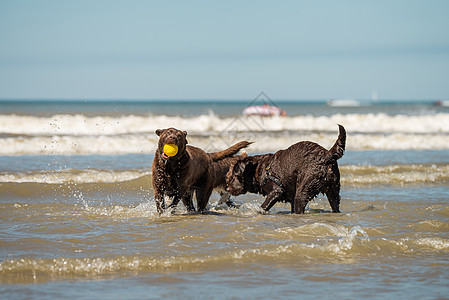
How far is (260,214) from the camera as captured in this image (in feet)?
29.9

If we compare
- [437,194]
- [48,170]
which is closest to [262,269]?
[437,194]

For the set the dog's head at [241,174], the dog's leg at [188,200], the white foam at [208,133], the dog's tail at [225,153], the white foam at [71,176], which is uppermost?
the white foam at [208,133]

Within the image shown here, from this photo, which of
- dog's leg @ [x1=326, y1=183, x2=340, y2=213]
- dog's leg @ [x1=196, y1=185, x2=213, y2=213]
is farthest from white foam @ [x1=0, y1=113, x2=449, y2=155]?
dog's leg @ [x1=326, y1=183, x2=340, y2=213]

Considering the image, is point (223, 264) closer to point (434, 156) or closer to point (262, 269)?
point (262, 269)

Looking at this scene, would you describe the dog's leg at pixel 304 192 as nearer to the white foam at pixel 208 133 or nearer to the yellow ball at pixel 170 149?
the yellow ball at pixel 170 149

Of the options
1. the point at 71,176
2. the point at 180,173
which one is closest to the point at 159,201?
the point at 180,173

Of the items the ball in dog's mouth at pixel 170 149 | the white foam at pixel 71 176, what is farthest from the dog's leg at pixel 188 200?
the white foam at pixel 71 176

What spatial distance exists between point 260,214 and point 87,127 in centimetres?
2193

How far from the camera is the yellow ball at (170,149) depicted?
815 centimetres

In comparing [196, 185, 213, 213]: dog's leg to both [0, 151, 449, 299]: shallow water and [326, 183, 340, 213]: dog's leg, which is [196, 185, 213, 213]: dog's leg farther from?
[326, 183, 340, 213]: dog's leg

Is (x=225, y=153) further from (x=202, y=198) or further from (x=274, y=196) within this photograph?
(x=274, y=196)

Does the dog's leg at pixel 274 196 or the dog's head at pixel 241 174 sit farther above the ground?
the dog's head at pixel 241 174

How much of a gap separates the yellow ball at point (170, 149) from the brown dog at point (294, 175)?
1.59 metres

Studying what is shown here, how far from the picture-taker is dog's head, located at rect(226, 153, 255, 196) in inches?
374
